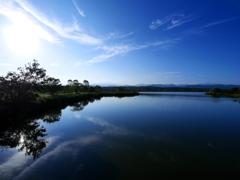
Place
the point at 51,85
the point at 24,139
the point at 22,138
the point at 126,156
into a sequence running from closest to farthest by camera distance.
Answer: the point at 126,156, the point at 24,139, the point at 22,138, the point at 51,85

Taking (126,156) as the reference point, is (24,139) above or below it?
below

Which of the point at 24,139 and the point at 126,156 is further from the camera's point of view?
the point at 24,139

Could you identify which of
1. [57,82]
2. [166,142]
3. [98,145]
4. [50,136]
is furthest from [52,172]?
[57,82]

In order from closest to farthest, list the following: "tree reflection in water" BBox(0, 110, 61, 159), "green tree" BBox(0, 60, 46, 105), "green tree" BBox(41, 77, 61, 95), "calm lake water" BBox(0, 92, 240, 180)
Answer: "calm lake water" BBox(0, 92, 240, 180) < "tree reflection in water" BBox(0, 110, 61, 159) < "green tree" BBox(0, 60, 46, 105) < "green tree" BBox(41, 77, 61, 95)

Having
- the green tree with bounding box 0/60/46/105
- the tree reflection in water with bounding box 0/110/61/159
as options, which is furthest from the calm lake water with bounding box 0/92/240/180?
the green tree with bounding box 0/60/46/105

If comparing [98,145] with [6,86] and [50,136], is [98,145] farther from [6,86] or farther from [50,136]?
[6,86]

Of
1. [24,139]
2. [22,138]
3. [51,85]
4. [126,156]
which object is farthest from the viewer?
[51,85]

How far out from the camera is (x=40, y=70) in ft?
74.6

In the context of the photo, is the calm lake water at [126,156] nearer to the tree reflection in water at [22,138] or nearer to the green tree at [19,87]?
the tree reflection in water at [22,138]

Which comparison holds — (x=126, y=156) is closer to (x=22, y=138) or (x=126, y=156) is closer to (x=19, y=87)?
(x=22, y=138)

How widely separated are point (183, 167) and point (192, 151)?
88.6 inches

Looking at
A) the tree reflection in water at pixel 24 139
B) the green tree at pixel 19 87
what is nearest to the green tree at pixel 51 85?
the green tree at pixel 19 87

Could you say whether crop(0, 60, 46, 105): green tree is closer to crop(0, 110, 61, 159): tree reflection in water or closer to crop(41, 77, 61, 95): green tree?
crop(0, 110, 61, 159): tree reflection in water

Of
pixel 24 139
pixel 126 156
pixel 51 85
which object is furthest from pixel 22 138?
pixel 51 85
